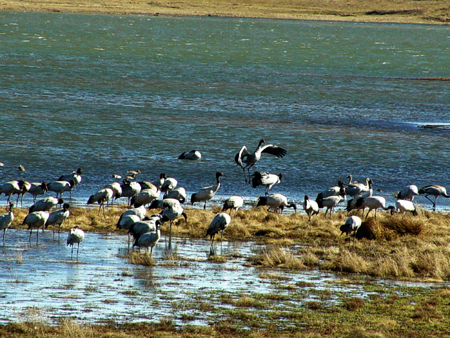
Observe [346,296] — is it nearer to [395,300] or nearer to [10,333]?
[395,300]

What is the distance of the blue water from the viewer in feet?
94.2

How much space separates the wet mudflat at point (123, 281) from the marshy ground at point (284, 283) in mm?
40

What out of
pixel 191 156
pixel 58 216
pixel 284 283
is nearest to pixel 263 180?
pixel 191 156

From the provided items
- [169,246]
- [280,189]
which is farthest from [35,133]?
[169,246]

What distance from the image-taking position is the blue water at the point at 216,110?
94.2 ft

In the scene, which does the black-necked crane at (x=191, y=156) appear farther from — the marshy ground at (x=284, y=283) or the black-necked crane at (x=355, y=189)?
the marshy ground at (x=284, y=283)

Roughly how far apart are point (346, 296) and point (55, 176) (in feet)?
51.0

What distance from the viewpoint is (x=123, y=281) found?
13.2m

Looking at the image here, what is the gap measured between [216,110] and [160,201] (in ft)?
74.9

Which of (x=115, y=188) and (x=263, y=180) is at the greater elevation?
(x=263, y=180)

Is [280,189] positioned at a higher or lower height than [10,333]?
higher

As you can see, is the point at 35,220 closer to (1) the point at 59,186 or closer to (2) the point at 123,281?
(2) the point at 123,281

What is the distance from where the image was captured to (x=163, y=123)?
37.8 m

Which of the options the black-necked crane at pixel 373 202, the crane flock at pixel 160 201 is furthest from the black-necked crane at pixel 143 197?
the black-necked crane at pixel 373 202
